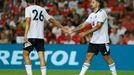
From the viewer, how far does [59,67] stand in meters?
17.5

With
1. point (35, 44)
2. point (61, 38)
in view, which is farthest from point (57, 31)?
point (35, 44)

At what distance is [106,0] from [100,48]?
10.1 meters

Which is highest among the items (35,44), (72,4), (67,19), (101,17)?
(101,17)

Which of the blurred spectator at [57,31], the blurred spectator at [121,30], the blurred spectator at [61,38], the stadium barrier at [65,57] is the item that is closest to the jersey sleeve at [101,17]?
the stadium barrier at [65,57]

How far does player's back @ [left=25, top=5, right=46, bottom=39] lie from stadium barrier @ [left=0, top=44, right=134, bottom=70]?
4.87 meters

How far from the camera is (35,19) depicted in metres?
12.6

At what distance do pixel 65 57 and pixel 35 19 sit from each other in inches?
204

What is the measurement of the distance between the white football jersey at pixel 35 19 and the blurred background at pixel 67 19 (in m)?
6.23

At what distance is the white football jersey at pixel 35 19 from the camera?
1256 cm

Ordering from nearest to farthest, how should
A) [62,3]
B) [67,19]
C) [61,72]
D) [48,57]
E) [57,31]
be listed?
[61,72] → [48,57] → [57,31] → [67,19] → [62,3]

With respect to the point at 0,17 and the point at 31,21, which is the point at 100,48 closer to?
the point at 31,21

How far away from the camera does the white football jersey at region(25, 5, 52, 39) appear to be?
1256cm

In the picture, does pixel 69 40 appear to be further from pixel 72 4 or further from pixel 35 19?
pixel 35 19

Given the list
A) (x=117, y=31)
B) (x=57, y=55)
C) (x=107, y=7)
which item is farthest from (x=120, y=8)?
(x=57, y=55)
